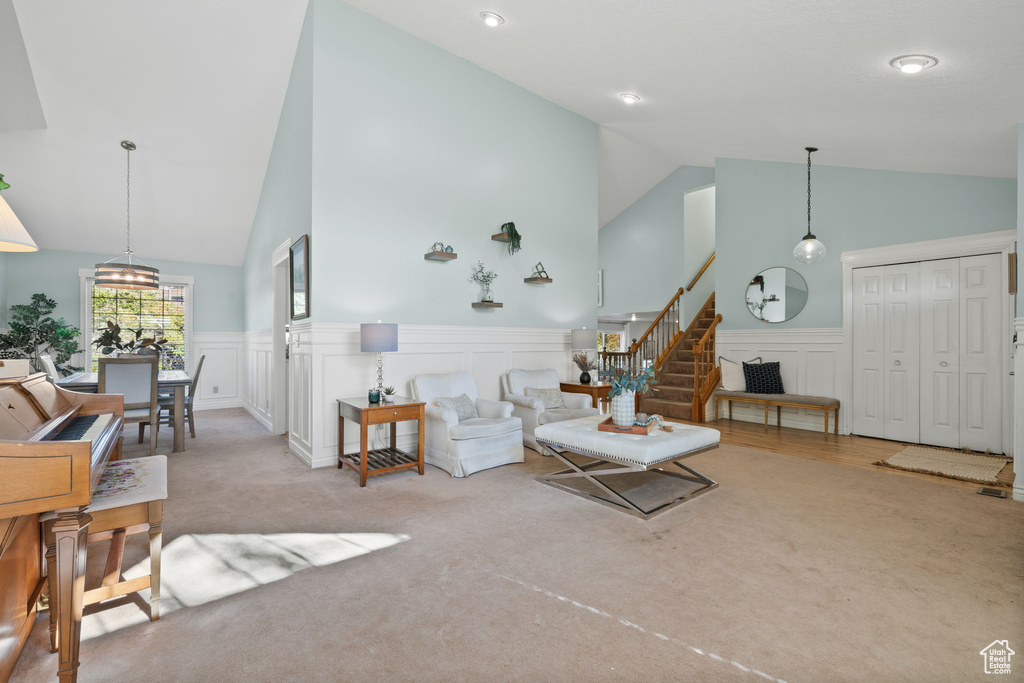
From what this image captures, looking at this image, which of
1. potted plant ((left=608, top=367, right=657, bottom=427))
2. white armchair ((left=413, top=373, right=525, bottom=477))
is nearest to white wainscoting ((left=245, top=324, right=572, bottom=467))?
white armchair ((left=413, top=373, right=525, bottom=477))

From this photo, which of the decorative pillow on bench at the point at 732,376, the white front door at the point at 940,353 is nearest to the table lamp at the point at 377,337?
the decorative pillow on bench at the point at 732,376

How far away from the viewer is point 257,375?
725 cm

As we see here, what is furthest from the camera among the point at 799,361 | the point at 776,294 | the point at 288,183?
the point at 776,294

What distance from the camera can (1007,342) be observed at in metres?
4.87

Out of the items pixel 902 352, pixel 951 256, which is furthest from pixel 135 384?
pixel 951 256

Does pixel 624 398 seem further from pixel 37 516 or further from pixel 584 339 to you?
pixel 37 516

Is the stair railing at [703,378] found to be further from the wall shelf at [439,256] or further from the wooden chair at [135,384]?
the wooden chair at [135,384]

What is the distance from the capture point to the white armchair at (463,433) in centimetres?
426

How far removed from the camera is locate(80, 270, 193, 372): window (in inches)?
288

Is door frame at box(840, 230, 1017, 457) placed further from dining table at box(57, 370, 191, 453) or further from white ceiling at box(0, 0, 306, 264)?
dining table at box(57, 370, 191, 453)

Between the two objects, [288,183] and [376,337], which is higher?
[288,183]

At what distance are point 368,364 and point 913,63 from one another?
192 inches

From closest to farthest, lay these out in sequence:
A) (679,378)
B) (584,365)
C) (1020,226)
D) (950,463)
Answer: (1020,226) < (950,463) < (584,365) < (679,378)

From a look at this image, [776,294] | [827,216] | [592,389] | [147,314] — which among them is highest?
[827,216]
